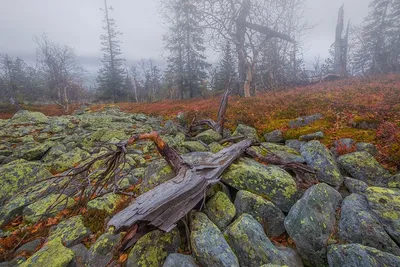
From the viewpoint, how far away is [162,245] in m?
3.31

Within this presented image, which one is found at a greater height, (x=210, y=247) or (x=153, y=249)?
(x=210, y=247)

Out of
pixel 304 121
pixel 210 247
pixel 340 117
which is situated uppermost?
pixel 340 117

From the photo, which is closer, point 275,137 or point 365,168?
point 365,168

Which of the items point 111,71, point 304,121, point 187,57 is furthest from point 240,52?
point 111,71

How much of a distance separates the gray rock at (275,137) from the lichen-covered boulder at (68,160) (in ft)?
23.0

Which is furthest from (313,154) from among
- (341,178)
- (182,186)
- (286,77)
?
(286,77)

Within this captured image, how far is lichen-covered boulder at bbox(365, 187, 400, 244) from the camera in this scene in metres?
3.21

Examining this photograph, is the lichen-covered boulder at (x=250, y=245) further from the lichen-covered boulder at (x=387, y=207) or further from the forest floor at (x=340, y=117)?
the forest floor at (x=340, y=117)

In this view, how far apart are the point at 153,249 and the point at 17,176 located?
5.03 metres

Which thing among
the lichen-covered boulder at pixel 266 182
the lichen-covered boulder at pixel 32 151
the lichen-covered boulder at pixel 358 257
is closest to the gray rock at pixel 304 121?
the lichen-covered boulder at pixel 266 182

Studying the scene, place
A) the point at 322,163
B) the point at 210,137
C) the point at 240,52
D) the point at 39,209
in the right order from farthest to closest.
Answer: the point at 240,52 → the point at 210,137 → the point at 322,163 → the point at 39,209

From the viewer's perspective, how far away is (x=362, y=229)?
3.23m

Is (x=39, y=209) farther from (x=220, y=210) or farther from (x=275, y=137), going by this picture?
(x=275, y=137)

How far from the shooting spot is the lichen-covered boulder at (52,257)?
Result: 10.1ft
